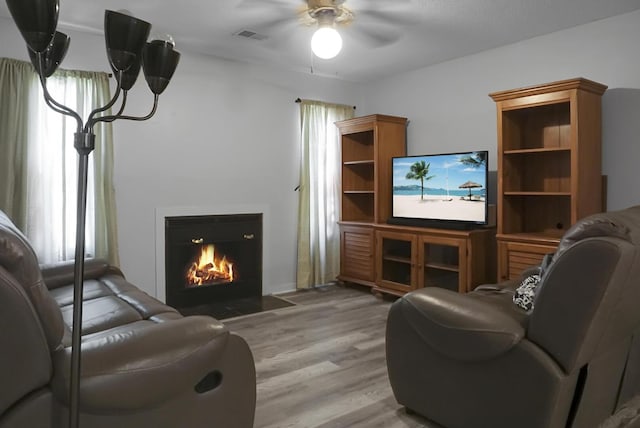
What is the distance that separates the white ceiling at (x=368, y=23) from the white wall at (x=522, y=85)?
0.14 meters

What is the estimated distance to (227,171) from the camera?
4676 mm

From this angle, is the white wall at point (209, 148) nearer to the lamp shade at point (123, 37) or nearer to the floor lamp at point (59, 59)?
the floor lamp at point (59, 59)

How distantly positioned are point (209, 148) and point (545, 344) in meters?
3.65

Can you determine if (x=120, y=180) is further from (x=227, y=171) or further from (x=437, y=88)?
(x=437, y=88)

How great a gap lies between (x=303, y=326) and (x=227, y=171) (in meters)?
1.84

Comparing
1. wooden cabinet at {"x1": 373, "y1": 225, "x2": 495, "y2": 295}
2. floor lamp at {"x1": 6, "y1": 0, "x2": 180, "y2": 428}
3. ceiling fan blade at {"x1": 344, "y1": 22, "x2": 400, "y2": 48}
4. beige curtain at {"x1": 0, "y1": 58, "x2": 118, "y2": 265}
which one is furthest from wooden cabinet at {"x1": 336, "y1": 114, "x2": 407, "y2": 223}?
floor lamp at {"x1": 6, "y1": 0, "x2": 180, "y2": 428}

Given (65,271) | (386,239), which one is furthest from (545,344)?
(386,239)

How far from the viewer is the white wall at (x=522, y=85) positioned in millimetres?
3559

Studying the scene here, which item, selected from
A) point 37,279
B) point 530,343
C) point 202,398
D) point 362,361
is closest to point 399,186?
point 362,361

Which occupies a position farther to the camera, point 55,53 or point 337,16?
point 337,16

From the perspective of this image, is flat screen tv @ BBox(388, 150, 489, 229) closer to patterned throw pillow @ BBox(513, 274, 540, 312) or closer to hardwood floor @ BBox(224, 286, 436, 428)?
hardwood floor @ BBox(224, 286, 436, 428)

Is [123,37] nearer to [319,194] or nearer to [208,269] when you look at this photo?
[208,269]

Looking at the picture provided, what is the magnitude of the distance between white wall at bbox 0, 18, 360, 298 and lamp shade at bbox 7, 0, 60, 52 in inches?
124

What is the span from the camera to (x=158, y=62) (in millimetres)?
1441
